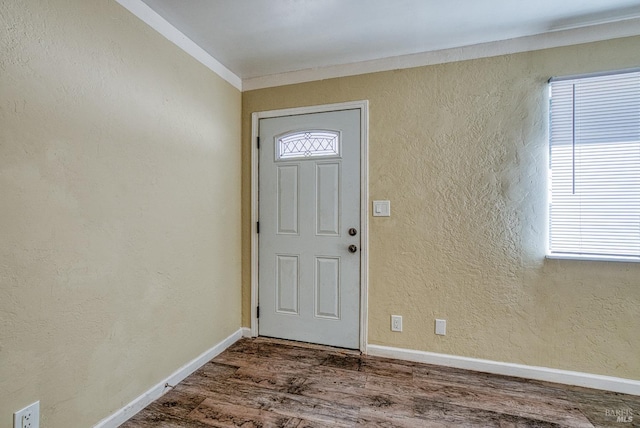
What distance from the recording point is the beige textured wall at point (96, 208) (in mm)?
1222

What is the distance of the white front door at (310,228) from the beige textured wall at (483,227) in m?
0.20

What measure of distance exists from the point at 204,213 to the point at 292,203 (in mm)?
760

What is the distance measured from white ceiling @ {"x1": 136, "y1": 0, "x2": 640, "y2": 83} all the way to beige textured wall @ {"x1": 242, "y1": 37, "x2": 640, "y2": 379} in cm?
19

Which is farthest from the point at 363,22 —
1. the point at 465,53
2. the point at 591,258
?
the point at 591,258

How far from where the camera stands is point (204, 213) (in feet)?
7.57

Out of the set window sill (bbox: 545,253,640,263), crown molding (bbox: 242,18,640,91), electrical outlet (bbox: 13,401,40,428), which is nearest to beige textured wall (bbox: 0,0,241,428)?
electrical outlet (bbox: 13,401,40,428)

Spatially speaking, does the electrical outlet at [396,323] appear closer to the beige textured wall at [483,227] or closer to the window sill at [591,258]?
the beige textured wall at [483,227]

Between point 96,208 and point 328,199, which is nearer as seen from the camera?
point 96,208

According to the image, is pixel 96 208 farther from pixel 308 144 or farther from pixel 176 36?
pixel 308 144

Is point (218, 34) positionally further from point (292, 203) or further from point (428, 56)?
point (428, 56)

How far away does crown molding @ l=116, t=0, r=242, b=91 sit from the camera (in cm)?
172

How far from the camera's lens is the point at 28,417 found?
1240 millimetres

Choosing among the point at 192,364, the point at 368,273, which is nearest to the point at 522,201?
the point at 368,273

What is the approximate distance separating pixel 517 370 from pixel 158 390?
2.52 m
